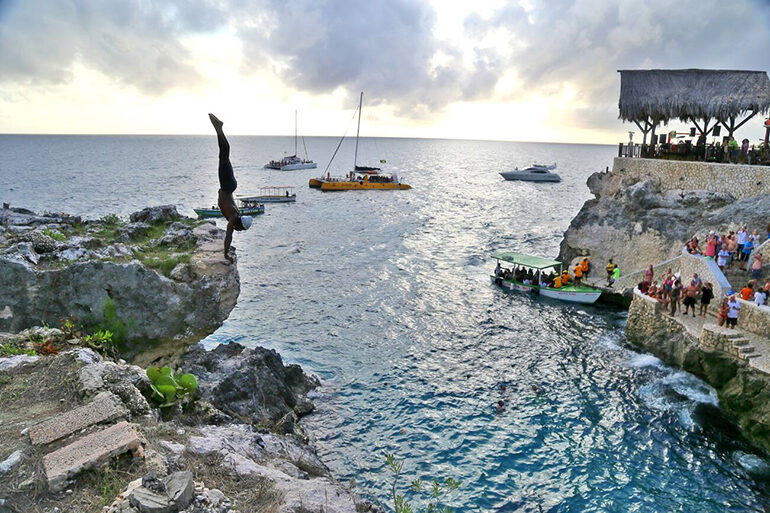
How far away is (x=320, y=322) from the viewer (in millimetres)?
27984

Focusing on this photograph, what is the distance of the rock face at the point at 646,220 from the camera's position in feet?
89.2

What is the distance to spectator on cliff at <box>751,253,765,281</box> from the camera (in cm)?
2205

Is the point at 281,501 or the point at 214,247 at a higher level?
the point at 214,247

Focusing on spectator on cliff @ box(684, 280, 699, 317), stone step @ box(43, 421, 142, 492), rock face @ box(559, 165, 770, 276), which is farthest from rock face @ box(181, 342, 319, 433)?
rock face @ box(559, 165, 770, 276)

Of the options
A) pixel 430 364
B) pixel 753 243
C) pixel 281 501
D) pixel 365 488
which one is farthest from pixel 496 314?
pixel 281 501

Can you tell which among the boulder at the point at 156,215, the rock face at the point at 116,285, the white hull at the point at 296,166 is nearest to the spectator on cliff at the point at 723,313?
the rock face at the point at 116,285

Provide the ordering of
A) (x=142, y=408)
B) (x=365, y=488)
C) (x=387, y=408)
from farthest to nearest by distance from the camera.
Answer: (x=387, y=408), (x=365, y=488), (x=142, y=408)

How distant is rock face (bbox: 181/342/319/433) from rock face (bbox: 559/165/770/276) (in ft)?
77.8

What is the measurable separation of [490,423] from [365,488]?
6195mm

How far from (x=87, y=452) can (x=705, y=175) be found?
35.7 m

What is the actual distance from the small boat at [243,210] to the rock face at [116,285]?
43.0 m

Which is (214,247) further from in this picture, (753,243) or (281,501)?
(753,243)

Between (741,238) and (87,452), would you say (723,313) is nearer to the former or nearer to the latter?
(741,238)

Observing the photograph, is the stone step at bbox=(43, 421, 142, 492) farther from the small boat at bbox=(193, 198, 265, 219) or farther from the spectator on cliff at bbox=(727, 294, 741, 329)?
the small boat at bbox=(193, 198, 265, 219)
